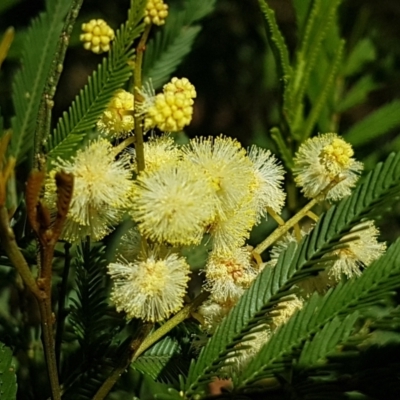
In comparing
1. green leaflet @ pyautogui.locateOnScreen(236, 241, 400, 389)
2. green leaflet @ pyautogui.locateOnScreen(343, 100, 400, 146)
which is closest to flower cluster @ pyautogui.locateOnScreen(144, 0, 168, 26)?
green leaflet @ pyautogui.locateOnScreen(236, 241, 400, 389)

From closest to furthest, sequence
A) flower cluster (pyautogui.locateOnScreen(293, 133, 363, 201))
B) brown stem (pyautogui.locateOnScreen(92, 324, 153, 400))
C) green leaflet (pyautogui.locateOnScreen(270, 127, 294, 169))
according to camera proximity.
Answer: brown stem (pyautogui.locateOnScreen(92, 324, 153, 400)) < flower cluster (pyautogui.locateOnScreen(293, 133, 363, 201)) < green leaflet (pyautogui.locateOnScreen(270, 127, 294, 169))

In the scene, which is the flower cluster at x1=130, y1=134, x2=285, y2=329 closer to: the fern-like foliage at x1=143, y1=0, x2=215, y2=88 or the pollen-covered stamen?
the pollen-covered stamen

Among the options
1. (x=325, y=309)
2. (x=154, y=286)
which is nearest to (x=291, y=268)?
(x=325, y=309)

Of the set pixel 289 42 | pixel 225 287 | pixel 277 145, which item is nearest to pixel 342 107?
pixel 277 145

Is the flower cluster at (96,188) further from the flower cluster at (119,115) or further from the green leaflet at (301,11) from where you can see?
the green leaflet at (301,11)

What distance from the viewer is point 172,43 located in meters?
1.37

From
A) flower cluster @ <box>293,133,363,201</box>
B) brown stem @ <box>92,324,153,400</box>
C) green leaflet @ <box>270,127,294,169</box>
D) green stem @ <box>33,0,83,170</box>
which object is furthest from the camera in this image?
green leaflet @ <box>270,127,294,169</box>

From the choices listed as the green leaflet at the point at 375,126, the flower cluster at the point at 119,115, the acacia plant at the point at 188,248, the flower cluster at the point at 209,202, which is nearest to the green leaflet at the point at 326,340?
the acacia plant at the point at 188,248

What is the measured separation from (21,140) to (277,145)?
1.41 feet

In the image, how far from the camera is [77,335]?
102 centimetres

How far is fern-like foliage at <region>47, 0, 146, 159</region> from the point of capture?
2.55ft

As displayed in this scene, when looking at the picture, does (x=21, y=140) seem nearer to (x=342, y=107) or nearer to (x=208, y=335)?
(x=208, y=335)

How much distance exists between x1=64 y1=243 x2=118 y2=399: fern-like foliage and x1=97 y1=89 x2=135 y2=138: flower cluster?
0.69 ft

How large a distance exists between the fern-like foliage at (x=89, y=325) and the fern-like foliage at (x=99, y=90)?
17cm
